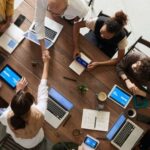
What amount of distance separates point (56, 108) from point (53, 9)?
0.95 metres

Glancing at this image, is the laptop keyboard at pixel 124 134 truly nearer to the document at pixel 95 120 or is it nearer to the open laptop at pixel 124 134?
the open laptop at pixel 124 134

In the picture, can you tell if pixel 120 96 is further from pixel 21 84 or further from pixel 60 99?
pixel 21 84

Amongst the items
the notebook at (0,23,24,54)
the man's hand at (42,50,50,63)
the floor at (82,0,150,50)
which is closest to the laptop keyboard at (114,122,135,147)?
the man's hand at (42,50,50,63)

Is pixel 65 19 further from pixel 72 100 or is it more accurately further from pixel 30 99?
pixel 30 99

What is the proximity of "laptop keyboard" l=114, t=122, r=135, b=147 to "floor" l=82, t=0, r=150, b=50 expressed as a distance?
5.98ft

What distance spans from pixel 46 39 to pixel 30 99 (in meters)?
0.87

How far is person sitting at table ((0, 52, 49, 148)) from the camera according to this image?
2756 mm

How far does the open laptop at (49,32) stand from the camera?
3.46 m

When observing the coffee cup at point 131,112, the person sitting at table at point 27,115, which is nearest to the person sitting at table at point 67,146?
the person sitting at table at point 27,115

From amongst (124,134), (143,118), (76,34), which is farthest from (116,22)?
(124,134)

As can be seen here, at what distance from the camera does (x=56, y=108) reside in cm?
329

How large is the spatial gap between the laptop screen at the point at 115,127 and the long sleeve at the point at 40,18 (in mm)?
1095

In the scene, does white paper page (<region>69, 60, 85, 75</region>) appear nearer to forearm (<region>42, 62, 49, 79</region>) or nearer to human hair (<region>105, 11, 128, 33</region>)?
forearm (<region>42, 62, 49, 79</region>)

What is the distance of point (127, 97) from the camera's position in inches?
134
